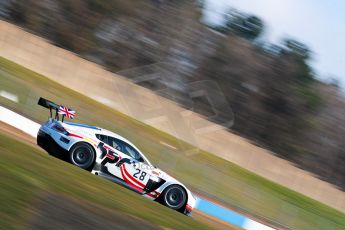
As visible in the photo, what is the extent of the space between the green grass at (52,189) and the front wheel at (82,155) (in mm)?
493

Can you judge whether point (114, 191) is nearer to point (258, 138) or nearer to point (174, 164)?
point (174, 164)

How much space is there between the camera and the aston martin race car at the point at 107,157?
15258mm

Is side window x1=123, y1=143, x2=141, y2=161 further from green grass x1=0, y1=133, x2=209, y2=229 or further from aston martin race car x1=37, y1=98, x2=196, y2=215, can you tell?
green grass x1=0, y1=133, x2=209, y2=229

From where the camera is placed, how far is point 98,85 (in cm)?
3519

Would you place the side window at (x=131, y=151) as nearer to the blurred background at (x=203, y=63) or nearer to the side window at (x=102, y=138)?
the side window at (x=102, y=138)

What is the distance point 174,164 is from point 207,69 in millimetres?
26835

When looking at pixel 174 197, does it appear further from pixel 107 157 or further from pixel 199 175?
pixel 199 175

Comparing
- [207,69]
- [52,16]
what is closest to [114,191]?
Answer: [52,16]

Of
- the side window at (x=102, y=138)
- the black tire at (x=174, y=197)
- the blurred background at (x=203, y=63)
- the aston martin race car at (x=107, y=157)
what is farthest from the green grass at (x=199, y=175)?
the blurred background at (x=203, y=63)

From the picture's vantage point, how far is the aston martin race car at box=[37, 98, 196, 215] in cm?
1526

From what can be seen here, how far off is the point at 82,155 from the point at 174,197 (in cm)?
233

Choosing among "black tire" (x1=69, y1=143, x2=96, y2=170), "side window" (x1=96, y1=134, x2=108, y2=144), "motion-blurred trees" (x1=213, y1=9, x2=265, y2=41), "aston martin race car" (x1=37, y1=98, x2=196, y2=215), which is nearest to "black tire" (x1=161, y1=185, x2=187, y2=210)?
"aston martin race car" (x1=37, y1=98, x2=196, y2=215)

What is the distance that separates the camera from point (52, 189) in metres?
9.87

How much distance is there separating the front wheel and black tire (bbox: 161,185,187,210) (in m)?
1.88
